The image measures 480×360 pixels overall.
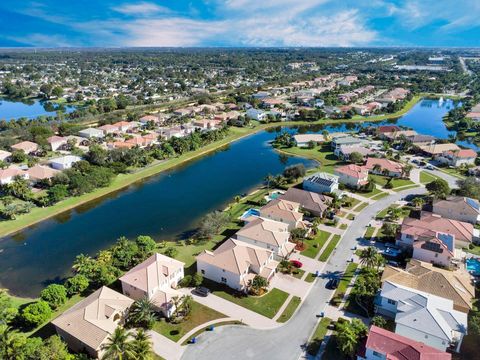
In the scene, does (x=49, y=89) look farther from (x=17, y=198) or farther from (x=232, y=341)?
(x=232, y=341)

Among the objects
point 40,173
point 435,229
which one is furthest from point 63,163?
point 435,229

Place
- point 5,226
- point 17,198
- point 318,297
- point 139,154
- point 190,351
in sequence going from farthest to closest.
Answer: point 139,154 → point 17,198 → point 5,226 → point 318,297 → point 190,351

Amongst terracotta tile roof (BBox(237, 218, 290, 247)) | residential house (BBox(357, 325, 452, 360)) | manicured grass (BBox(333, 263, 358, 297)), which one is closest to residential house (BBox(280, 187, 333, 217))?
terracotta tile roof (BBox(237, 218, 290, 247))

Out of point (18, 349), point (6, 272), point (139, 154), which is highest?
point (139, 154)

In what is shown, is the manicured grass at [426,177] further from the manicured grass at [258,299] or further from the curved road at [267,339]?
the manicured grass at [258,299]

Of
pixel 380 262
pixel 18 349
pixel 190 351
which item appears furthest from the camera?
pixel 380 262

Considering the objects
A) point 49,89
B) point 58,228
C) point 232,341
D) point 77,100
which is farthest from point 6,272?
point 49,89

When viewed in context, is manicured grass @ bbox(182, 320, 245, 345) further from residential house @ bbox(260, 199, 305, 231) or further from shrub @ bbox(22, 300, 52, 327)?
residential house @ bbox(260, 199, 305, 231)
